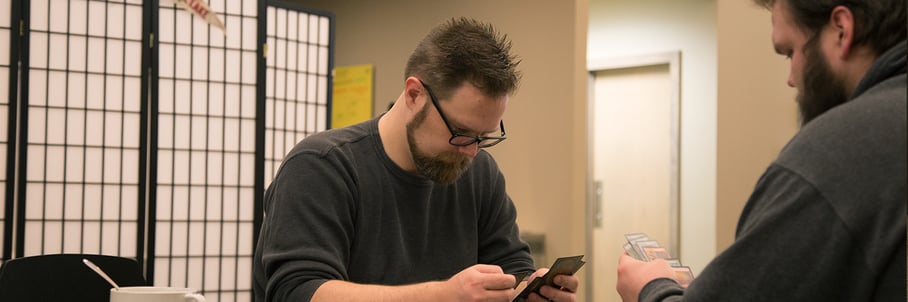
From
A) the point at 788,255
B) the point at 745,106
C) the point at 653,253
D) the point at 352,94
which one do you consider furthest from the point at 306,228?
the point at 352,94

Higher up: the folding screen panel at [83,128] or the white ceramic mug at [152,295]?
the folding screen panel at [83,128]

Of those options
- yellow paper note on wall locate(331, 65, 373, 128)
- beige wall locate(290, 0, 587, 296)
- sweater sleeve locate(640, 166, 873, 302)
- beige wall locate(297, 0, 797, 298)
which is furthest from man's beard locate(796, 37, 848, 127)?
yellow paper note on wall locate(331, 65, 373, 128)

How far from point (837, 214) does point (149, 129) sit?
124 inches

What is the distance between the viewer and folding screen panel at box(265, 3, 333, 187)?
13.3 feet

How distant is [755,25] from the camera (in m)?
4.19

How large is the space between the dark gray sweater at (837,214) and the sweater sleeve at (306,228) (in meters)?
0.76

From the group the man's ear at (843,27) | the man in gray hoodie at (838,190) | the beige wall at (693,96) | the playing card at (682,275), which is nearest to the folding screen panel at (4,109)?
the playing card at (682,275)

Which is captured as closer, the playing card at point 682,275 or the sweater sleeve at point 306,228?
the playing card at point 682,275

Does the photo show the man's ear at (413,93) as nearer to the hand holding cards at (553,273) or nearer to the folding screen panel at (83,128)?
the hand holding cards at (553,273)

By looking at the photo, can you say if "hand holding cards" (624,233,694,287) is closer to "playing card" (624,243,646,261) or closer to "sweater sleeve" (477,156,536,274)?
"playing card" (624,243,646,261)

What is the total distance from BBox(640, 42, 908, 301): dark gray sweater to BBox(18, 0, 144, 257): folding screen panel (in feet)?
9.99

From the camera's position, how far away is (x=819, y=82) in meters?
1.26

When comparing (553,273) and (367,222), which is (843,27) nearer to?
(553,273)

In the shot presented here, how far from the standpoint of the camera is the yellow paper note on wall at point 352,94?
5766 mm
